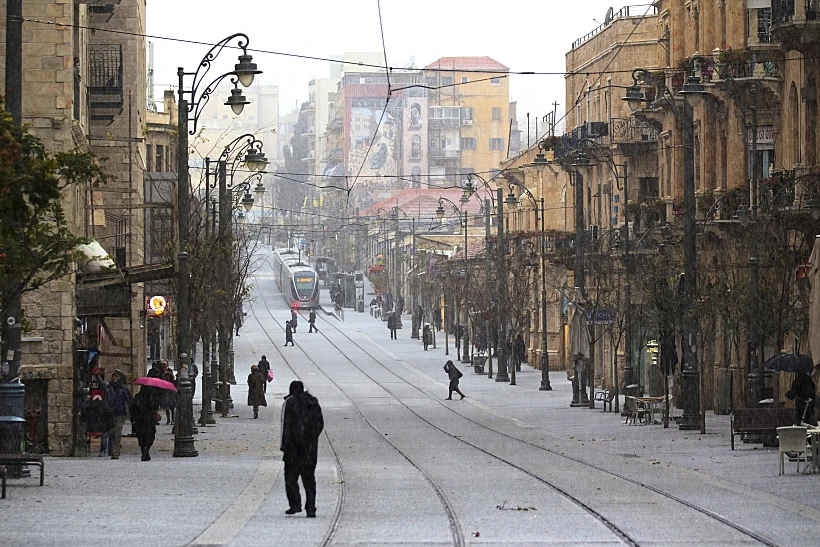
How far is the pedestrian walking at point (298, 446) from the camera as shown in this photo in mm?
17125

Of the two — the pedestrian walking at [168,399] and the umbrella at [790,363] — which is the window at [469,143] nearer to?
the pedestrian walking at [168,399]

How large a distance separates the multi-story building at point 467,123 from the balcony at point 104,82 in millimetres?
149718

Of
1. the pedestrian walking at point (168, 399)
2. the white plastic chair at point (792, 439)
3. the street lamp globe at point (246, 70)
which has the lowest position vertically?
the pedestrian walking at point (168, 399)

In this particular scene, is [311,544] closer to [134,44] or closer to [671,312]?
[671,312]

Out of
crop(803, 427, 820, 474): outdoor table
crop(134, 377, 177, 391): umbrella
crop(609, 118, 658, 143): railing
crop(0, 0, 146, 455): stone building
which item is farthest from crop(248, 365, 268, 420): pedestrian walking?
crop(803, 427, 820, 474): outdoor table

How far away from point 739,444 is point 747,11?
1543 cm

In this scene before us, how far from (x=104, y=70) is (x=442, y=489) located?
21.8 m

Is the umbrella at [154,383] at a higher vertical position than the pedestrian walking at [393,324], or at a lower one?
higher

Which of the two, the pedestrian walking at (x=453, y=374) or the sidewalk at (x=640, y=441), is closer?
the sidewalk at (x=640, y=441)

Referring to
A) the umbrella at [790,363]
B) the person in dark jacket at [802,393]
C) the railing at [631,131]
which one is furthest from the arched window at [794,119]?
the railing at [631,131]

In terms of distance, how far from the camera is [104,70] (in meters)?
39.2

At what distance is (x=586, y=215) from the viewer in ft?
212

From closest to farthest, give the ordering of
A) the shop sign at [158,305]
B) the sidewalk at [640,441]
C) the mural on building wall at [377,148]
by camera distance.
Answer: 1. the sidewalk at [640,441]
2. the shop sign at [158,305]
3. the mural on building wall at [377,148]

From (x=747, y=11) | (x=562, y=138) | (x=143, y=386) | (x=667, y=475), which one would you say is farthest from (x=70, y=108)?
(x=562, y=138)
